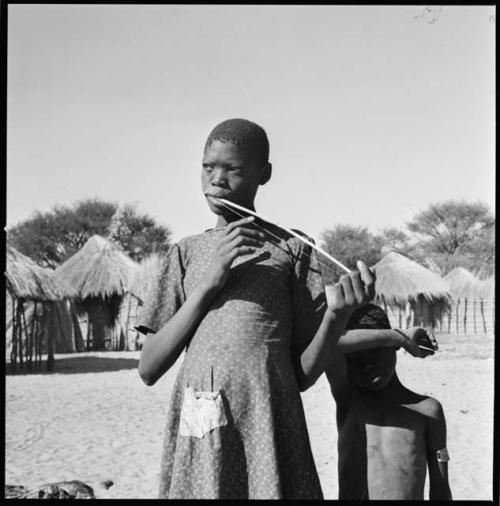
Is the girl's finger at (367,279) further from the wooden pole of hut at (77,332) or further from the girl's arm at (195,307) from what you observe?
the wooden pole of hut at (77,332)

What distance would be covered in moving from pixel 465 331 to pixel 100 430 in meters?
16.9

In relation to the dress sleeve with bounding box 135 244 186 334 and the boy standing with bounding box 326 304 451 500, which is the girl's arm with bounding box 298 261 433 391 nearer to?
the boy standing with bounding box 326 304 451 500

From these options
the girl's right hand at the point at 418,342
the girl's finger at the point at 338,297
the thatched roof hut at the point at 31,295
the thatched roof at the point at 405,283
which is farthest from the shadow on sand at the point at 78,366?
the girl's finger at the point at 338,297

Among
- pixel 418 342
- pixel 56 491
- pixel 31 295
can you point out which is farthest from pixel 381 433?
pixel 31 295

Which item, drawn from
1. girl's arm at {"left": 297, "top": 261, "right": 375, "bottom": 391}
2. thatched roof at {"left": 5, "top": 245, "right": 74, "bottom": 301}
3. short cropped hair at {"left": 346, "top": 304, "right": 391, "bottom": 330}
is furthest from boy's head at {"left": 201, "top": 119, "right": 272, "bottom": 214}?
thatched roof at {"left": 5, "top": 245, "right": 74, "bottom": 301}

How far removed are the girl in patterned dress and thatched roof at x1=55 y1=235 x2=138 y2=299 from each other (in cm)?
1637

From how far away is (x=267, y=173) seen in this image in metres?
1.88

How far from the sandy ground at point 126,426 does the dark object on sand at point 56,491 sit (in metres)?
0.32

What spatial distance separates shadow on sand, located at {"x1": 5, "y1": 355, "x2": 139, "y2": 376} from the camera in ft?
42.7

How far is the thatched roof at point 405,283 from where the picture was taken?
65.2ft

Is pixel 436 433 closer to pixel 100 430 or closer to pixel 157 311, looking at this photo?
pixel 157 311

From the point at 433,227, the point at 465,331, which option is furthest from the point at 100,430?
the point at 433,227

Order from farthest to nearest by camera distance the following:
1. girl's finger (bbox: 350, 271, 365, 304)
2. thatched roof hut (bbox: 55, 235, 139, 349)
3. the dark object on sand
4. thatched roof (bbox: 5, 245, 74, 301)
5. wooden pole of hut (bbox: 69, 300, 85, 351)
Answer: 1. thatched roof hut (bbox: 55, 235, 139, 349)
2. wooden pole of hut (bbox: 69, 300, 85, 351)
3. thatched roof (bbox: 5, 245, 74, 301)
4. the dark object on sand
5. girl's finger (bbox: 350, 271, 365, 304)

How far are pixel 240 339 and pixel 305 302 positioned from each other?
0.75ft
